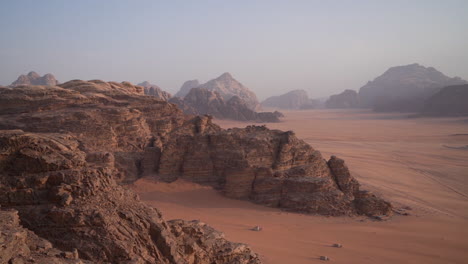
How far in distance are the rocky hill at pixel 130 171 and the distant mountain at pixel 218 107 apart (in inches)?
1760

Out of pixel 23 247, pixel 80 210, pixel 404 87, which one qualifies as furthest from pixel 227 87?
pixel 23 247

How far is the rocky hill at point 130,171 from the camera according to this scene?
4777 mm

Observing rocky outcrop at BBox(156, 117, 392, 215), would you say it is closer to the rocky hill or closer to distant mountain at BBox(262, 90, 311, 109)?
the rocky hill

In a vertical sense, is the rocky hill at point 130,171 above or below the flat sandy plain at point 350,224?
above

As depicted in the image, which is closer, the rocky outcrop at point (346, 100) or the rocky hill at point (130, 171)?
the rocky hill at point (130, 171)

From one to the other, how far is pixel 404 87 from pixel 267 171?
122 meters

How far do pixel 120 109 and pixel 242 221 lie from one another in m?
9.68

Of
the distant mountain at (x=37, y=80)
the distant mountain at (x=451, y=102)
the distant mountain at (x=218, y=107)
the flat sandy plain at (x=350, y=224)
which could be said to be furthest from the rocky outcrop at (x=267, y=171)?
the distant mountain at (x=451, y=102)

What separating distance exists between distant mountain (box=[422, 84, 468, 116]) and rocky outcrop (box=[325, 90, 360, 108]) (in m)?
53.9

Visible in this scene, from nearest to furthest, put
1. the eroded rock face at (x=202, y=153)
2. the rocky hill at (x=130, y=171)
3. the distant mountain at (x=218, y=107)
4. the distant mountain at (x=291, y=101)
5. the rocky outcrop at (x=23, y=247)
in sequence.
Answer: the rocky outcrop at (x=23, y=247)
the rocky hill at (x=130, y=171)
the eroded rock face at (x=202, y=153)
the distant mountain at (x=218, y=107)
the distant mountain at (x=291, y=101)

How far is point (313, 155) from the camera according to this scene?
1420 cm

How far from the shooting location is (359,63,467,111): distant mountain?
91375 millimetres

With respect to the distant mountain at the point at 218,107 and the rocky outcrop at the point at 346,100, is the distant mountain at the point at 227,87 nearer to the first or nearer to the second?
the rocky outcrop at the point at 346,100

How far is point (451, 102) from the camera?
68.8 m
